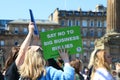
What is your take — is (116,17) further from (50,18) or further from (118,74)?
(50,18)

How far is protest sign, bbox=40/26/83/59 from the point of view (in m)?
7.84

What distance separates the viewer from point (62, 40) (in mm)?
7902

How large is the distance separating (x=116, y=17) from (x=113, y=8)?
55 centimetres

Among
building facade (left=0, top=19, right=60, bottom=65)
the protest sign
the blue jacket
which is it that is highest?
the protest sign

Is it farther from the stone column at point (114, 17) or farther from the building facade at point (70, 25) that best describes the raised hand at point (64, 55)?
the building facade at point (70, 25)

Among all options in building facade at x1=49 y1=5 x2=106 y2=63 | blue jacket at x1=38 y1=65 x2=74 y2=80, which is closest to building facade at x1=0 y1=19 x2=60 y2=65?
building facade at x1=49 y1=5 x2=106 y2=63

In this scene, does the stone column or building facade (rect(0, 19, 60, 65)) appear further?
building facade (rect(0, 19, 60, 65))

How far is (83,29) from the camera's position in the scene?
386ft

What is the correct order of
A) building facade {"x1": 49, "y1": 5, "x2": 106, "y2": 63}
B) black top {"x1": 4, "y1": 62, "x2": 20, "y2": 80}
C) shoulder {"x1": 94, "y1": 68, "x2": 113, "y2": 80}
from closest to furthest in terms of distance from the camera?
black top {"x1": 4, "y1": 62, "x2": 20, "y2": 80}, shoulder {"x1": 94, "y1": 68, "x2": 113, "y2": 80}, building facade {"x1": 49, "y1": 5, "x2": 106, "y2": 63}

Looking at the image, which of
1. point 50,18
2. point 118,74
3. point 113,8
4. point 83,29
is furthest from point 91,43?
point 118,74

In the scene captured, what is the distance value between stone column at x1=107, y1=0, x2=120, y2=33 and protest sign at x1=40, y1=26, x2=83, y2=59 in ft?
55.6

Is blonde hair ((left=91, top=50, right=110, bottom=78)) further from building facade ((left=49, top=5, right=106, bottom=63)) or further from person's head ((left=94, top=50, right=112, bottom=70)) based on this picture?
building facade ((left=49, top=5, right=106, bottom=63))

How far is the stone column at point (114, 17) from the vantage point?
81.5 ft

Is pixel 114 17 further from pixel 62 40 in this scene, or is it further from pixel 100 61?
pixel 62 40
